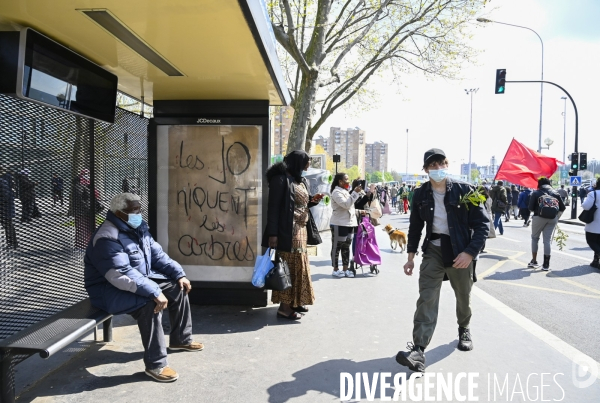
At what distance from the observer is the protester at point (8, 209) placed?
324 cm

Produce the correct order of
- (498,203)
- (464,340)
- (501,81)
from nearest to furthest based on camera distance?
(464,340) < (498,203) < (501,81)

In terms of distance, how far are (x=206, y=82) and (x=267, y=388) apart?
298cm

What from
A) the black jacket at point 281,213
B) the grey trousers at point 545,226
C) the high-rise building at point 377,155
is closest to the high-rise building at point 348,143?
the high-rise building at point 377,155

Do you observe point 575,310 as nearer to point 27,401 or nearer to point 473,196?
point 473,196

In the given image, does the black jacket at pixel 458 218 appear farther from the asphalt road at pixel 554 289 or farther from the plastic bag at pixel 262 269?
the asphalt road at pixel 554 289

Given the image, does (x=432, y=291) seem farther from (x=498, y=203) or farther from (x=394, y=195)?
(x=394, y=195)

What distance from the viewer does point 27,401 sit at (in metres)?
3.25

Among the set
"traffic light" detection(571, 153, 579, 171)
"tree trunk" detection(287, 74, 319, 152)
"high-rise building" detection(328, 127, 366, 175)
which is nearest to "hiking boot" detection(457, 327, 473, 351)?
"tree trunk" detection(287, 74, 319, 152)

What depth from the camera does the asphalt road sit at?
17.7 ft

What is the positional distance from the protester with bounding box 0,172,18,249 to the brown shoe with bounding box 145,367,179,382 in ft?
4.64

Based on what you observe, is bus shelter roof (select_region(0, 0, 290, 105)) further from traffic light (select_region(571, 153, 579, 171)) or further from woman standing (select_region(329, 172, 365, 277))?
traffic light (select_region(571, 153, 579, 171))

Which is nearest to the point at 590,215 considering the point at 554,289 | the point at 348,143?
the point at 554,289

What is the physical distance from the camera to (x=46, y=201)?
3855 millimetres

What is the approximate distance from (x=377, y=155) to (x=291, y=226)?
627 ft
